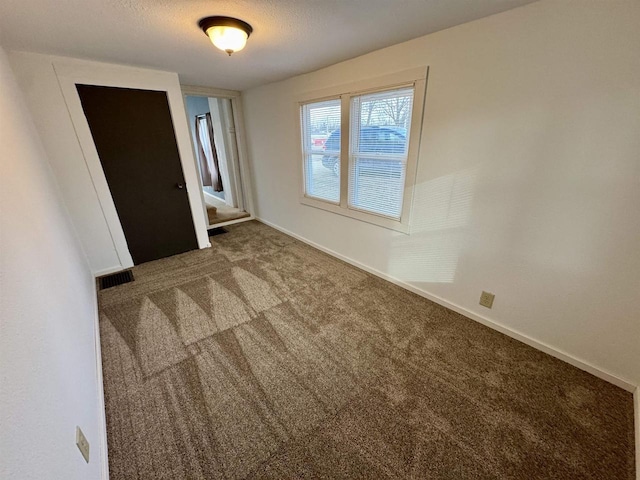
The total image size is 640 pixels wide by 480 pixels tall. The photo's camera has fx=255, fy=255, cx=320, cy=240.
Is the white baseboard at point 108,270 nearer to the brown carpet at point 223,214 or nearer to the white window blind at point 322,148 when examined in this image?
the brown carpet at point 223,214

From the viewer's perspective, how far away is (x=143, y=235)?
314cm

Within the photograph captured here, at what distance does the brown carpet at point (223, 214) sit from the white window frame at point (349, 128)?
79.5 inches

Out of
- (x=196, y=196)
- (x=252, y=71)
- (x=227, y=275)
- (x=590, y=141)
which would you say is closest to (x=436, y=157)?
(x=590, y=141)

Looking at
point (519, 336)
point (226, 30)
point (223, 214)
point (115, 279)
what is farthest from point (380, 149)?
point (223, 214)

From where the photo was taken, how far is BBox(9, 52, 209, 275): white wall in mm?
2277

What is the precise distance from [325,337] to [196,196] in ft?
8.34

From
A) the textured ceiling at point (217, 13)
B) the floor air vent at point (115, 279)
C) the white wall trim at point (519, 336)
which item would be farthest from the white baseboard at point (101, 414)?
the white wall trim at point (519, 336)

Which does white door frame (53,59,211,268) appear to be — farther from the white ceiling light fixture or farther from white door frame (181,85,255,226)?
the white ceiling light fixture

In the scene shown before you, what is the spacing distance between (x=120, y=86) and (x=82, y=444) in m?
3.09

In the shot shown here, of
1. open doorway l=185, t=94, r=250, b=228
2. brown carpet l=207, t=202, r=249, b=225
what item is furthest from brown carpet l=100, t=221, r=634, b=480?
open doorway l=185, t=94, r=250, b=228

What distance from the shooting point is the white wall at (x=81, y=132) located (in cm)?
228

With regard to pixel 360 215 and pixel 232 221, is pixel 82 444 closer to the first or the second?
pixel 360 215

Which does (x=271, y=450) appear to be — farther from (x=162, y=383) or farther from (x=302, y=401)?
(x=162, y=383)

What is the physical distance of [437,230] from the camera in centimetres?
222
